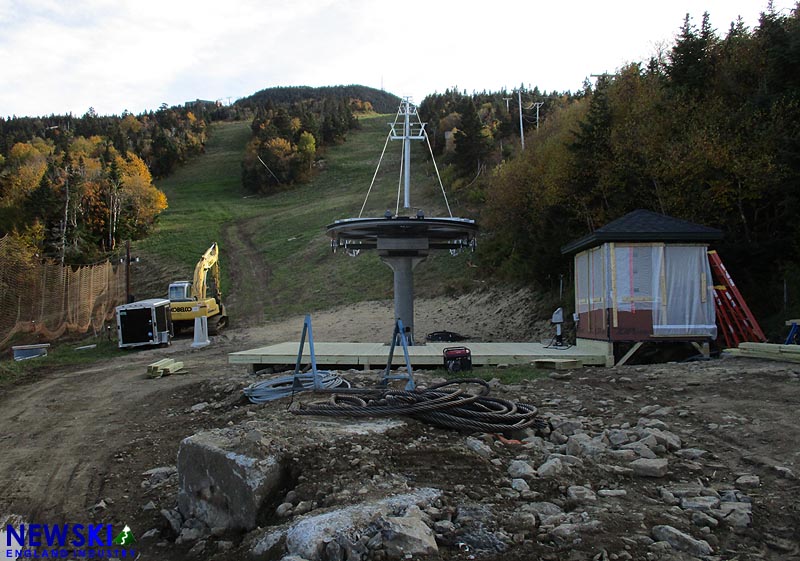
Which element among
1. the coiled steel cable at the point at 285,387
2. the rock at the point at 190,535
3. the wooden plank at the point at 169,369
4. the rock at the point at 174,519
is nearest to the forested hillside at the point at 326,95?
the wooden plank at the point at 169,369

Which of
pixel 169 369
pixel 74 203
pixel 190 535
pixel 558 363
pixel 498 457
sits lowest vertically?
pixel 169 369

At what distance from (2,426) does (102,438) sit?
2.80 m

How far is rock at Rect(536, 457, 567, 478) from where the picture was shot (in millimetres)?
5516

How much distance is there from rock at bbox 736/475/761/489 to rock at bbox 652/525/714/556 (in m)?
1.36

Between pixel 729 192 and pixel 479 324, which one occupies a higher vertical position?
pixel 729 192

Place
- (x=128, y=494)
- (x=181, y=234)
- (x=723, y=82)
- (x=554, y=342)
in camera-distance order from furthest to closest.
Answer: (x=181, y=234) → (x=723, y=82) → (x=554, y=342) → (x=128, y=494)

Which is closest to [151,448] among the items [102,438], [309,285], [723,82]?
[102,438]

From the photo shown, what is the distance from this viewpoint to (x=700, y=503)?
4867mm

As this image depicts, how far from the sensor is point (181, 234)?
50.9m

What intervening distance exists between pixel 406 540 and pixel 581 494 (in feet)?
5.46

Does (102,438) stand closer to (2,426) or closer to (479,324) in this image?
(2,426)

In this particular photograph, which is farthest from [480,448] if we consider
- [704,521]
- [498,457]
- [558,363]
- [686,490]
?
[558,363]

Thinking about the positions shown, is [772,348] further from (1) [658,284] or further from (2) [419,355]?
(2) [419,355]

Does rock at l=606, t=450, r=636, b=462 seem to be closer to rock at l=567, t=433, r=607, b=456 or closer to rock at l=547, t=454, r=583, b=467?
rock at l=567, t=433, r=607, b=456
